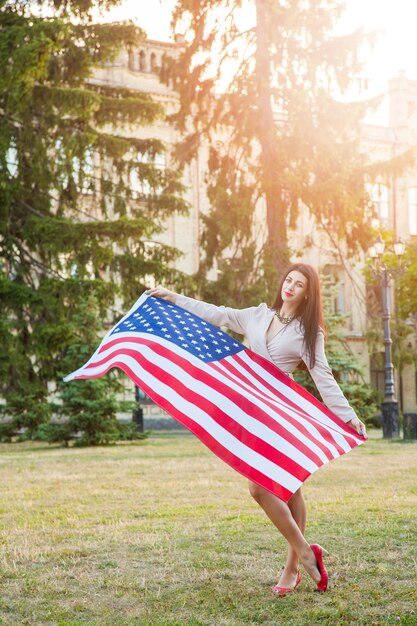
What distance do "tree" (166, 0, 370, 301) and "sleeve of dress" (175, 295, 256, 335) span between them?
18.5 metres

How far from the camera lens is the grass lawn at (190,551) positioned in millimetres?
5723

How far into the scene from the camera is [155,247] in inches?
1037

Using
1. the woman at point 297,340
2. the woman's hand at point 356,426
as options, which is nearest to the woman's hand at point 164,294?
the woman at point 297,340

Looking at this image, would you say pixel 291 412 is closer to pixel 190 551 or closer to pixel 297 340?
pixel 297 340

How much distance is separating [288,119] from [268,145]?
0.88m

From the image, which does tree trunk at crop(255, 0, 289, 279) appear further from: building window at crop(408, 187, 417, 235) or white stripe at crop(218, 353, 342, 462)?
building window at crop(408, 187, 417, 235)

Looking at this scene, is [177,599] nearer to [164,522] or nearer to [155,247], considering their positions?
[164,522]

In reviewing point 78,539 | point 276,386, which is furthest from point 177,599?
point 78,539

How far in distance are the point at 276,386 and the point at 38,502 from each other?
224 inches

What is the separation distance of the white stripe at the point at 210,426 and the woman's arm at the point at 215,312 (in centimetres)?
53

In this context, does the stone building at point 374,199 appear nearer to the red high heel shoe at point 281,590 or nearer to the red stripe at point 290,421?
the red stripe at point 290,421

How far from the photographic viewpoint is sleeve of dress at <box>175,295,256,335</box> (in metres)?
6.76

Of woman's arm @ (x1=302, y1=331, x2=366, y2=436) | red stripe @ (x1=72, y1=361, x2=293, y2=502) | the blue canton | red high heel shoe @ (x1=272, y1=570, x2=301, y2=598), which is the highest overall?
the blue canton

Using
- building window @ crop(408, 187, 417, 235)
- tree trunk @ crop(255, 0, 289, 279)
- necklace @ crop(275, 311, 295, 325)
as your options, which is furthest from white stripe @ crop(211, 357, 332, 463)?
building window @ crop(408, 187, 417, 235)
